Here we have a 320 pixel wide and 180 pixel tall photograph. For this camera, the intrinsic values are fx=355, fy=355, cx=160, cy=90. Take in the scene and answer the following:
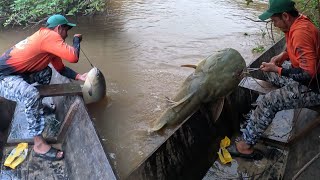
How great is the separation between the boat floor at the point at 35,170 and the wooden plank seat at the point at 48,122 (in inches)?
13.4

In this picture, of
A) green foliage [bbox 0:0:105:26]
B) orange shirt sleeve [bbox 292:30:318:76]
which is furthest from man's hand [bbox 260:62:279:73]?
green foliage [bbox 0:0:105:26]

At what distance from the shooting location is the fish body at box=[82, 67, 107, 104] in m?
5.75

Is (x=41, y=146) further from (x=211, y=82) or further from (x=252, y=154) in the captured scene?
(x=252, y=154)

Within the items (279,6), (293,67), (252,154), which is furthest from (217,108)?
(279,6)

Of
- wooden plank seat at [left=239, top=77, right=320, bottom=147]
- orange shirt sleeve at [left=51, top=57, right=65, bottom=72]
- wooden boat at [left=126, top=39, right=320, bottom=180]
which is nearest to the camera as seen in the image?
wooden boat at [left=126, top=39, right=320, bottom=180]

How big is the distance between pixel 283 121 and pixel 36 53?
376 centimetres

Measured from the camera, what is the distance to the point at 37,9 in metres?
9.64

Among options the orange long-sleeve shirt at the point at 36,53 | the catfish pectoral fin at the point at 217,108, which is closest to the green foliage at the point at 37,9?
the orange long-sleeve shirt at the point at 36,53

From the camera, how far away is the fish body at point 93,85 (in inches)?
Answer: 226

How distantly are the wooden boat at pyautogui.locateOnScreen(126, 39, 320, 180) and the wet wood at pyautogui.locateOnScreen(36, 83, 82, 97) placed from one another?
1663mm

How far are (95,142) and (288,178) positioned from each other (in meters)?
2.19

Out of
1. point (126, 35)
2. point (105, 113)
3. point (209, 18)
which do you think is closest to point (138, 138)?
point (105, 113)

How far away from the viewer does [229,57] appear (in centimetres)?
502

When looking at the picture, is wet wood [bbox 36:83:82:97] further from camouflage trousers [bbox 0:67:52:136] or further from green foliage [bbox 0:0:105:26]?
green foliage [bbox 0:0:105:26]
